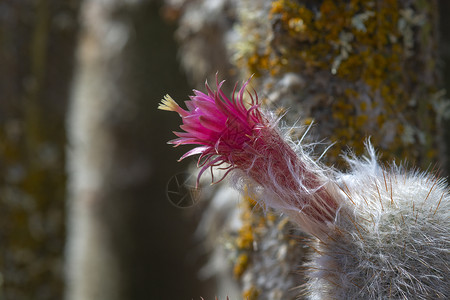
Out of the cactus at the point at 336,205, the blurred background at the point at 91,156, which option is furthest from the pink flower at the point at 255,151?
the blurred background at the point at 91,156

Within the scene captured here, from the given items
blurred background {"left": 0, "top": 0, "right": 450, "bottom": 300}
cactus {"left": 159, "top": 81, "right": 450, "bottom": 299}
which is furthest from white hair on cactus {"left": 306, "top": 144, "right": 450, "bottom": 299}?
blurred background {"left": 0, "top": 0, "right": 450, "bottom": 300}

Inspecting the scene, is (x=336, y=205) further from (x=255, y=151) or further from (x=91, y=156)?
(x=91, y=156)

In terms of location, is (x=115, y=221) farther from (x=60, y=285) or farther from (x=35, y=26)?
(x=35, y=26)

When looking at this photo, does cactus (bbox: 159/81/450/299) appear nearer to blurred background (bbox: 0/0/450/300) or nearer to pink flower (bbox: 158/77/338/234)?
pink flower (bbox: 158/77/338/234)

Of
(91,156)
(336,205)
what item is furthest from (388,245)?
(91,156)

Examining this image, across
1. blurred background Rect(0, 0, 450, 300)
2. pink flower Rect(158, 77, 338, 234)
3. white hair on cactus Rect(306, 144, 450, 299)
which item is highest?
blurred background Rect(0, 0, 450, 300)

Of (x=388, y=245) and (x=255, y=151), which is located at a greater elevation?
(x=255, y=151)

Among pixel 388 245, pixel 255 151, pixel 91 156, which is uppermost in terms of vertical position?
pixel 91 156
